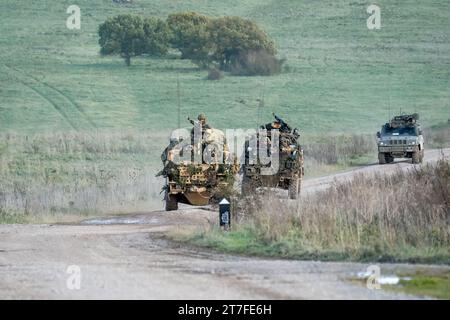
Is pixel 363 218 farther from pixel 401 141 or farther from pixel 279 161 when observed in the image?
pixel 401 141

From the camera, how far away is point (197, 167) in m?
33.5

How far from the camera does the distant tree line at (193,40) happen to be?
97.1m

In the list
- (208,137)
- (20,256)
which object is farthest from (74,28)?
(20,256)

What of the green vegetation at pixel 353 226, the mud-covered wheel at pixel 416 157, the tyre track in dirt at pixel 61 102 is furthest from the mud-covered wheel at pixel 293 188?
the tyre track in dirt at pixel 61 102

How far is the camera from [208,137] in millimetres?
33875

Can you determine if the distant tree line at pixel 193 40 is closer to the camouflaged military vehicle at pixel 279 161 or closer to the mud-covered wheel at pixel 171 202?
the camouflaged military vehicle at pixel 279 161

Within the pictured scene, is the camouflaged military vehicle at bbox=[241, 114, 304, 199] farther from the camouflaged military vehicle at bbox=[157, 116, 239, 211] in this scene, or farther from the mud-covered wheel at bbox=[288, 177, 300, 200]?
the camouflaged military vehicle at bbox=[157, 116, 239, 211]

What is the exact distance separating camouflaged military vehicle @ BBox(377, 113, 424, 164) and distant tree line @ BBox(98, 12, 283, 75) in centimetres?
4400

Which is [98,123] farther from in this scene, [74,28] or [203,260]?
[203,260]

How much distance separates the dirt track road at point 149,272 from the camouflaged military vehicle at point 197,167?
5062 millimetres

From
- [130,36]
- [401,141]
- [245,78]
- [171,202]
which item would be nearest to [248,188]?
[171,202]

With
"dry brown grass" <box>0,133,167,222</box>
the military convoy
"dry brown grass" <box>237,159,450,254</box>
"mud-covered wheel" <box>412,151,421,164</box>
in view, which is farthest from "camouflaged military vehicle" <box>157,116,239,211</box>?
"mud-covered wheel" <box>412,151,421,164</box>

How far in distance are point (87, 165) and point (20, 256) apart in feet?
101

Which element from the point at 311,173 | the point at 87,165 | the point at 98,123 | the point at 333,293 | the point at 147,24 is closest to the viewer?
the point at 333,293
